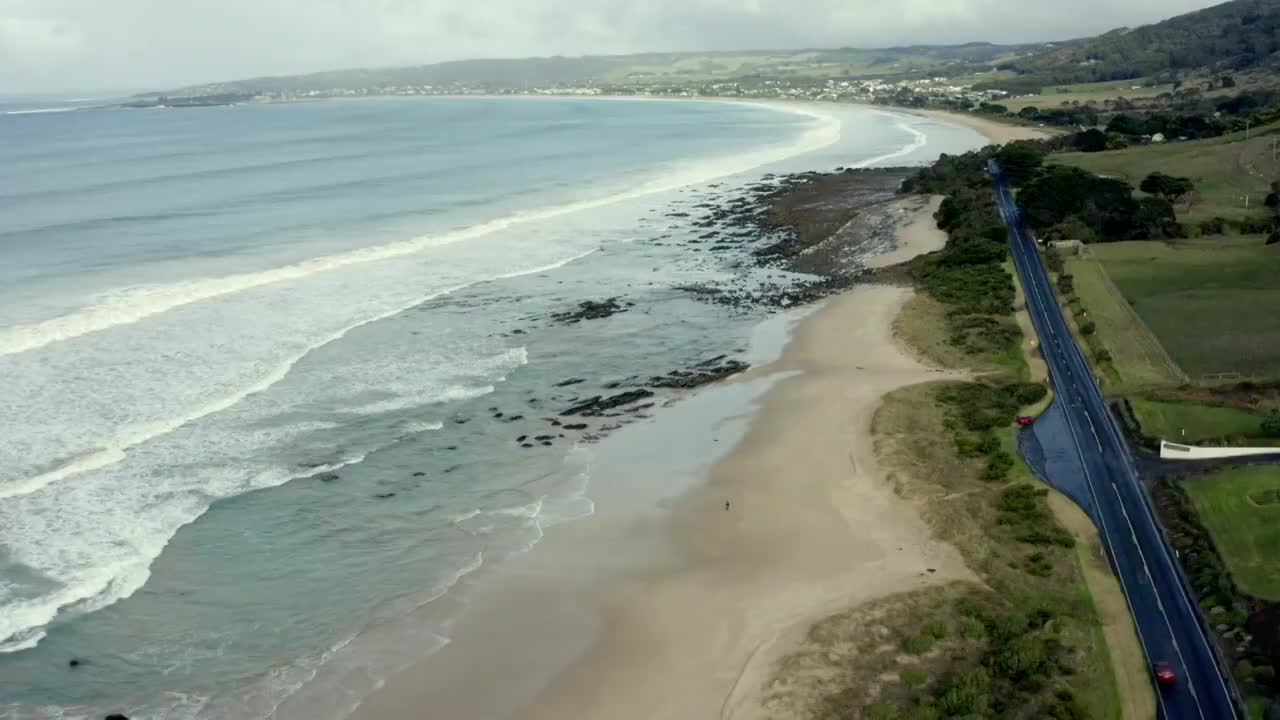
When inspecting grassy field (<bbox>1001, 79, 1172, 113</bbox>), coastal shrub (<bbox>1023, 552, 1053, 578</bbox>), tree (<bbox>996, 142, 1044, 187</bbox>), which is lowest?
coastal shrub (<bbox>1023, 552, 1053, 578</bbox>)

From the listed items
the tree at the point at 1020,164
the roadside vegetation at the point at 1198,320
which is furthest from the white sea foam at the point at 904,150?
the roadside vegetation at the point at 1198,320

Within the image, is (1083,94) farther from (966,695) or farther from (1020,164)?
(966,695)

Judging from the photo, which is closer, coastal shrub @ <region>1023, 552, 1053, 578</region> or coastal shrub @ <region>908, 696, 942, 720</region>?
coastal shrub @ <region>908, 696, 942, 720</region>

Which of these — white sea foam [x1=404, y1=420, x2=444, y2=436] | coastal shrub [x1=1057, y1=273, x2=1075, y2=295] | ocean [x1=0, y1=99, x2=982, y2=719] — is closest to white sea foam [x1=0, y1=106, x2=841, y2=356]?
ocean [x1=0, y1=99, x2=982, y2=719]

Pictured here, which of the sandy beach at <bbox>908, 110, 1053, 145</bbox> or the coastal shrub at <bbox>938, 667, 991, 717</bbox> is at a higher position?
the sandy beach at <bbox>908, 110, 1053, 145</bbox>

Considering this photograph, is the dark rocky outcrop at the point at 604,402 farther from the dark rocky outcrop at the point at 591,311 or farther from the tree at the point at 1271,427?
the tree at the point at 1271,427

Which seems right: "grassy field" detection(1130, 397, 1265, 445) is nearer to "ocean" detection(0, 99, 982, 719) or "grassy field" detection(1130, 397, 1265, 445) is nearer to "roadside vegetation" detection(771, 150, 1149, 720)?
"roadside vegetation" detection(771, 150, 1149, 720)

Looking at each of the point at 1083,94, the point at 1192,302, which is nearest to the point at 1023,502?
the point at 1192,302
